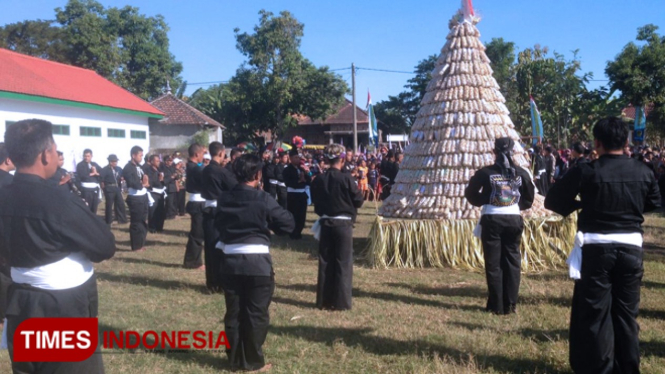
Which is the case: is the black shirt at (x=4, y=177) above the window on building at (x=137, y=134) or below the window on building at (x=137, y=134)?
below

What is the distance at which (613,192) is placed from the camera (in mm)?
4270

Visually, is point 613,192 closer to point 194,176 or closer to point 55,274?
point 55,274

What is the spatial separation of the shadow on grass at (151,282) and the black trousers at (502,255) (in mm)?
3765

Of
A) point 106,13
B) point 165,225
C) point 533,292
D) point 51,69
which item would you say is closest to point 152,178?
point 165,225

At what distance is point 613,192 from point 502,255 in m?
2.40

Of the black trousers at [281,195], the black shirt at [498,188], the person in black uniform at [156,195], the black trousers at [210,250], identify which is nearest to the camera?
the black shirt at [498,188]

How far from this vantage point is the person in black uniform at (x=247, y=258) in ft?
16.1

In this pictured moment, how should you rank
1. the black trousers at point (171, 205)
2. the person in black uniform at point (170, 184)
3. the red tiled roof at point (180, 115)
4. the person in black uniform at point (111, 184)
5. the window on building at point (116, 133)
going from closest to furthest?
the person in black uniform at point (111, 184), the person in black uniform at point (170, 184), the black trousers at point (171, 205), the window on building at point (116, 133), the red tiled roof at point (180, 115)

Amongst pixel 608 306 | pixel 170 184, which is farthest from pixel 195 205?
pixel 170 184

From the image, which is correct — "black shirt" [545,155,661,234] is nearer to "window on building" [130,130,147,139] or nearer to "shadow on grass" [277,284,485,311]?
"shadow on grass" [277,284,485,311]

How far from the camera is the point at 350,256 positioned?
7078 mm

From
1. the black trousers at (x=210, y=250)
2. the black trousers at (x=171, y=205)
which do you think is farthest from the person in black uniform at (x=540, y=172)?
the black trousers at (x=210, y=250)

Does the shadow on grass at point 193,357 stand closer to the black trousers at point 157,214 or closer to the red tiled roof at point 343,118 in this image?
the black trousers at point 157,214

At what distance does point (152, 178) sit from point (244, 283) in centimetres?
917
